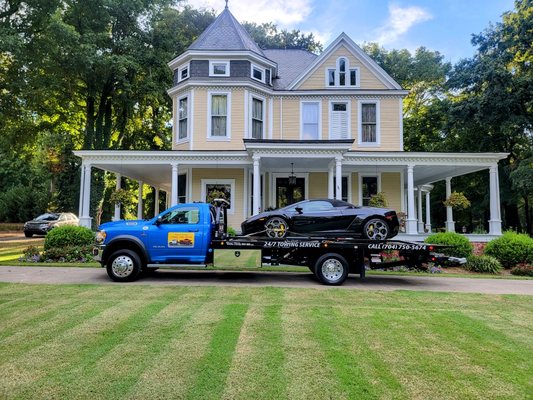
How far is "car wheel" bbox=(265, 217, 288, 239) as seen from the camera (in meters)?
9.66

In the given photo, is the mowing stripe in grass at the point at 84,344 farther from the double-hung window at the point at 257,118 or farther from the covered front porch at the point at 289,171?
the double-hung window at the point at 257,118

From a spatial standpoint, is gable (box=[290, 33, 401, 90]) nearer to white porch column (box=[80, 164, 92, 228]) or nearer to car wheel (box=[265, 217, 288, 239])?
white porch column (box=[80, 164, 92, 228])

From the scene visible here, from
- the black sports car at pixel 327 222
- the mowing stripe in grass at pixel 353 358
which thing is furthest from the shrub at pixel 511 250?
the mowing stripe in grass at pixel 353 358

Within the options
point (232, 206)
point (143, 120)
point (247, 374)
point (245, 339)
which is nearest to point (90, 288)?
point (245, 339)

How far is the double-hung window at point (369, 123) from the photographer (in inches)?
740

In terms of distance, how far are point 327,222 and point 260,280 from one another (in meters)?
2.33

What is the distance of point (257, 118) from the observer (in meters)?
18.7

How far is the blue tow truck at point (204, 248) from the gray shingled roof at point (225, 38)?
39.1 feet

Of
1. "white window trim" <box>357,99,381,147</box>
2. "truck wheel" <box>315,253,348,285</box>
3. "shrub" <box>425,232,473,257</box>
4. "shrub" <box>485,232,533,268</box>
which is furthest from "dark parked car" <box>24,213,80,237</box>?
"shrub" <box>485,232,533,268</box>

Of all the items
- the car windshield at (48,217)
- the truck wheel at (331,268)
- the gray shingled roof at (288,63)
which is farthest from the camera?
the car windshield at (48,217)

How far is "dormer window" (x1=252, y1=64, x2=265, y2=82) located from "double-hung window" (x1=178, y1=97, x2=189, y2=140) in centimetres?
361

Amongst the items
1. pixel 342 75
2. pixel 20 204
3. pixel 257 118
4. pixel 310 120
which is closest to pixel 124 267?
pixel 257 118

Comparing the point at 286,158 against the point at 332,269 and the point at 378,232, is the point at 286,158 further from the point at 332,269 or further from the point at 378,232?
the point at 332,269

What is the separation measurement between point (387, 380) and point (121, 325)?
12.1 feet
